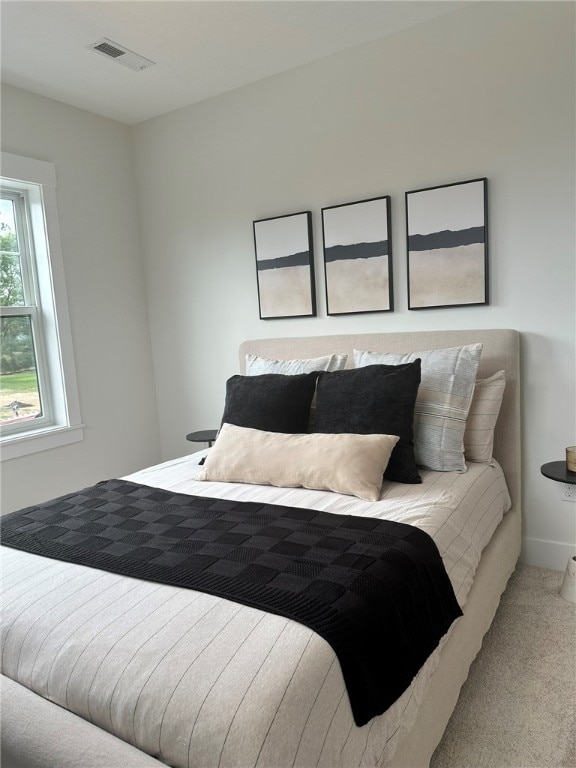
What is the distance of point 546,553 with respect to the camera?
8.77ft

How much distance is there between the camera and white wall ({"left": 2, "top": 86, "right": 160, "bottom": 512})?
10.4ft

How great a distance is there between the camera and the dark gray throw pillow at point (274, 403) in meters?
2.50

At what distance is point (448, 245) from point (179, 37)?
5.48 feet

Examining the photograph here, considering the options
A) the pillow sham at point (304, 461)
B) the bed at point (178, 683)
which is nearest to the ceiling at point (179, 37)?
the pillow sham at point (304, 461)

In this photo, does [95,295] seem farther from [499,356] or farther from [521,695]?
[521,695]

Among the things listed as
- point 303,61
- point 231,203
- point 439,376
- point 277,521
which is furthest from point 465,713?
point 303,61

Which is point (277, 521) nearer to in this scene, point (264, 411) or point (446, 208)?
point (264, 411)

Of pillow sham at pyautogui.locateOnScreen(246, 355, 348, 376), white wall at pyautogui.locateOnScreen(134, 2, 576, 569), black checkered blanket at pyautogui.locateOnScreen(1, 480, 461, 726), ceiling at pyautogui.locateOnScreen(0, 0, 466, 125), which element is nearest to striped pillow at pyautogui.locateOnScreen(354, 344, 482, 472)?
white wall at pyautogui.locateOnScreen(134, 2, 576, 569)

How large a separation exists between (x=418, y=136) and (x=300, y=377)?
1.37 metres

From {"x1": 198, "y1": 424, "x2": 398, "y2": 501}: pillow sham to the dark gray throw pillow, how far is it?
0.10 meters

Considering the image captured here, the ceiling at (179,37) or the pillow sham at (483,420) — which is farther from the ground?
the ceiling at (179,37)

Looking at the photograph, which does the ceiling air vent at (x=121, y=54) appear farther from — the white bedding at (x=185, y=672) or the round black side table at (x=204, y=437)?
the white bedding at (x=185, y=672)

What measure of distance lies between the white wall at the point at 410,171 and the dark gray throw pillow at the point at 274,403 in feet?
2.15

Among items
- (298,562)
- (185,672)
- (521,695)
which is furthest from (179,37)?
(521,695)
